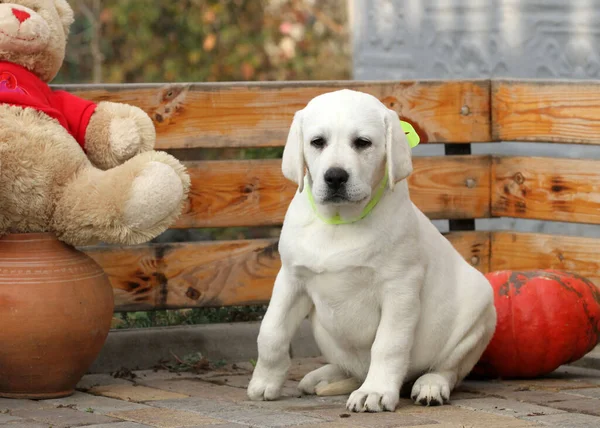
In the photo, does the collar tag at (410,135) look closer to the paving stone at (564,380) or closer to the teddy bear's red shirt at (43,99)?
the paving stone at (564,380)

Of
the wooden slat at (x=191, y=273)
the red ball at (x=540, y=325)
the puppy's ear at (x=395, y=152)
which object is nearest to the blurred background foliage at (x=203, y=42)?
the wooden slat at (x=191, y=273)

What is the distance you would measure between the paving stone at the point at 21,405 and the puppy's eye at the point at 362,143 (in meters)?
1.54

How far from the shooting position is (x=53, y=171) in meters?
4.52

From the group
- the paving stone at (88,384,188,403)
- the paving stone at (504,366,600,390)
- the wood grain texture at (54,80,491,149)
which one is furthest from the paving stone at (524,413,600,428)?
the wood grain texture at (54,80,491,149)

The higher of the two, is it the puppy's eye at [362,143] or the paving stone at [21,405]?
the puppy's eye at [362,143]

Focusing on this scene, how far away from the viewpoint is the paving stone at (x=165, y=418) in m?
4.08

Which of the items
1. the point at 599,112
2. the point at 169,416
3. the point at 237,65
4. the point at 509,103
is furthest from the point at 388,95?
the point at 237,65

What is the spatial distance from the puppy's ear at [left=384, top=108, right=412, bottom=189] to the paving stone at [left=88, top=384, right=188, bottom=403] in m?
1.26

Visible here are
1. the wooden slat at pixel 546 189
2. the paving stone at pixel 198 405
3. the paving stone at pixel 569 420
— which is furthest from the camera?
the wooden slat at pixel 546 189

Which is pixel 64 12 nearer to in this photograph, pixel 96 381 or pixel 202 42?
pixel 96 381

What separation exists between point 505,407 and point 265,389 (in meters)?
0.93

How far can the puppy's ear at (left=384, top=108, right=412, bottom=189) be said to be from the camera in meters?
4.32

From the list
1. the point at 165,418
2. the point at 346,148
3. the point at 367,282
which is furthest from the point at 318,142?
the point at 165,418

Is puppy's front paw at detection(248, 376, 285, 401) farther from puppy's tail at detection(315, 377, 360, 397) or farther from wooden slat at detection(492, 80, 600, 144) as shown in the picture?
wooden slat at detection(492, 80, 600, 144)
